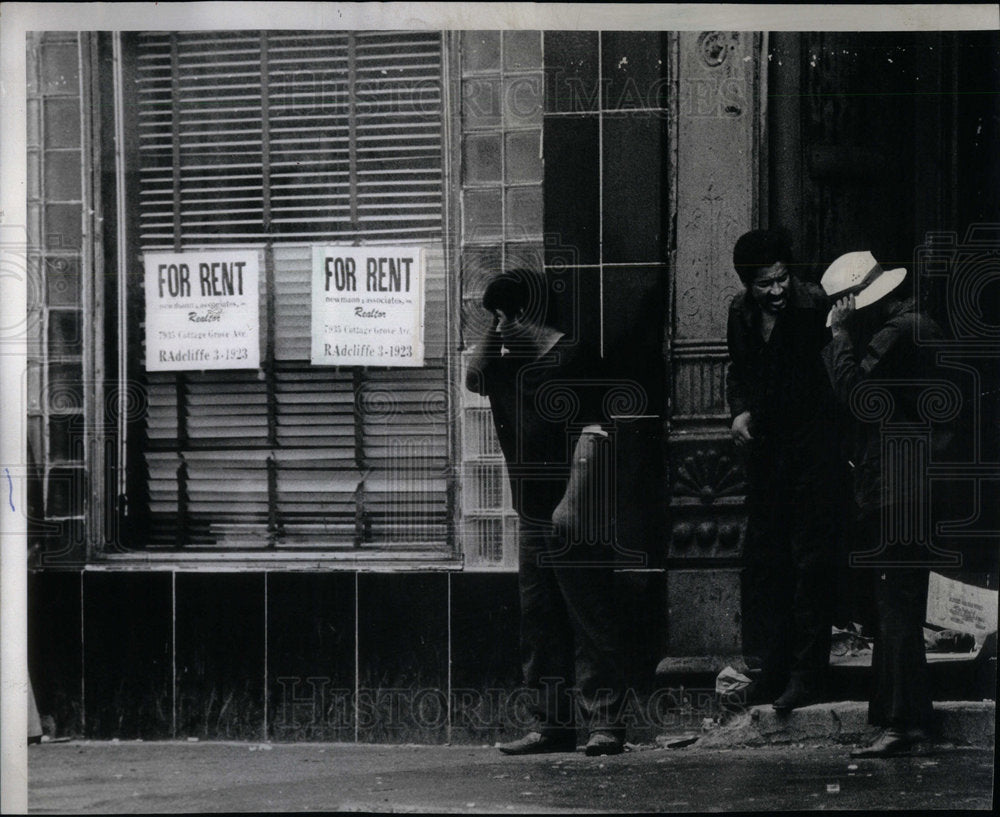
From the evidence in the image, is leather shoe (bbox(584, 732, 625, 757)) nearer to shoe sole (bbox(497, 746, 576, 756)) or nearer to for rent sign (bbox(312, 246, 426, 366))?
shoe sole (bbox(497, 746, 576, 756))

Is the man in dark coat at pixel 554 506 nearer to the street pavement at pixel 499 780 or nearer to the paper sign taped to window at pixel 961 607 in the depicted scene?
the street pavement at pixel 499 780

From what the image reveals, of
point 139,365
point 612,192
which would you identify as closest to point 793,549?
point 612,192

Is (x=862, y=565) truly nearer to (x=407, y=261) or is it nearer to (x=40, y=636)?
(x=407, y=261)

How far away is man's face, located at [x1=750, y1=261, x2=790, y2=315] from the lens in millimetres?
6129

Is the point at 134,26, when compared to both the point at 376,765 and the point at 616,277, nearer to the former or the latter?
the point at 616,277

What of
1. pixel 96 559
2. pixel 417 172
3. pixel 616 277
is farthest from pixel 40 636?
pixel 616 277

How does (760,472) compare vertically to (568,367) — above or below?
below

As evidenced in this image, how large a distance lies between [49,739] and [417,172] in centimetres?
354

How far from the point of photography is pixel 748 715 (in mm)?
6172

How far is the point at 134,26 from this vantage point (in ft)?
20.4

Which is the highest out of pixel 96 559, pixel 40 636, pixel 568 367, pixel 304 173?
pixel 304 173

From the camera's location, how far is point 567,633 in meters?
6.20

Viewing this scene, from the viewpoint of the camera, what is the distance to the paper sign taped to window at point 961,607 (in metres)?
6.19

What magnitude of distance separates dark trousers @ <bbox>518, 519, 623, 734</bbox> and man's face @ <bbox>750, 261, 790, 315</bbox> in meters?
1.50
